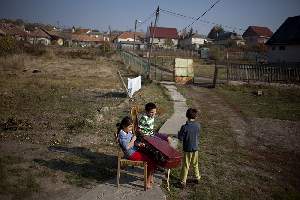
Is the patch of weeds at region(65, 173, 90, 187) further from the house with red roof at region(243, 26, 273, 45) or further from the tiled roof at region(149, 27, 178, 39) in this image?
the tiled roof at region(149, 27, 178, 39)

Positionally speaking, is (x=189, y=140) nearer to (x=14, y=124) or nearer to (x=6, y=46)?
(x=14, y=124)

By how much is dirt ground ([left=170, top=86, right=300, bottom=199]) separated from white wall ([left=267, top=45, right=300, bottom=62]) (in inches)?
1061

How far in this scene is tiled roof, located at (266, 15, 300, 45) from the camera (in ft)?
122

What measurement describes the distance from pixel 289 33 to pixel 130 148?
3788 cm

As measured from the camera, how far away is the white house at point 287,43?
36875mm

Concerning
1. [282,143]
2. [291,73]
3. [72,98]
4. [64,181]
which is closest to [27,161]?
[64,181]

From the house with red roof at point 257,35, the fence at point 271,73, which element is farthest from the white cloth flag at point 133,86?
the house with red roof at point 257,35

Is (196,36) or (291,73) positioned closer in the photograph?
(291,73)

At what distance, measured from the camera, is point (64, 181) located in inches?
253

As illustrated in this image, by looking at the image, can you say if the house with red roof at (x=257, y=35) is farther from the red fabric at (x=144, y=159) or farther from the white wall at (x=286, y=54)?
the red fabric at (x=144, y=159)

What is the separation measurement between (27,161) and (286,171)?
19.2 ft

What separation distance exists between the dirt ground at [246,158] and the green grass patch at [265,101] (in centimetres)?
99

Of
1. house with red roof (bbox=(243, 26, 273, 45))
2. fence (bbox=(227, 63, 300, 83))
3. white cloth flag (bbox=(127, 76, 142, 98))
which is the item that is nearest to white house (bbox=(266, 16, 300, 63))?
fence (bbox=(227, 63, 300, 83))

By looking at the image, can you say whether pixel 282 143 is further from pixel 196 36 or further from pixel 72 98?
pixel 196 36
